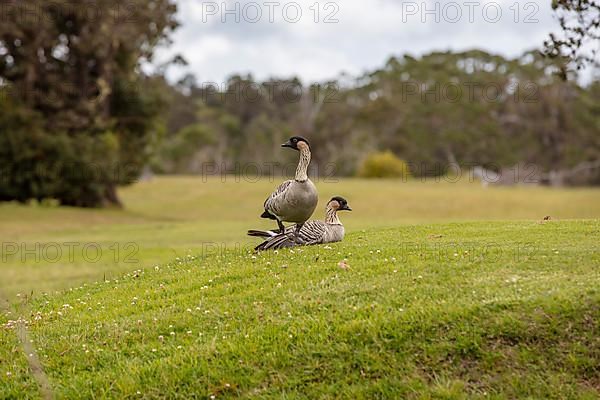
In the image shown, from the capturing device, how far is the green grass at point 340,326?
24.3 feet

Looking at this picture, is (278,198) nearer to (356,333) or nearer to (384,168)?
(356,333)

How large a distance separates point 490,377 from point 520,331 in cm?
69

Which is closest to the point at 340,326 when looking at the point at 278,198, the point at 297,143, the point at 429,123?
the point at 278,198

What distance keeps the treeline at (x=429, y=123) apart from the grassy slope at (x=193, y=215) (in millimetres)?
20531

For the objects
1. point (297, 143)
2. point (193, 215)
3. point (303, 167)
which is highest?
point (297, 143)

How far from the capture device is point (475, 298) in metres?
8.21

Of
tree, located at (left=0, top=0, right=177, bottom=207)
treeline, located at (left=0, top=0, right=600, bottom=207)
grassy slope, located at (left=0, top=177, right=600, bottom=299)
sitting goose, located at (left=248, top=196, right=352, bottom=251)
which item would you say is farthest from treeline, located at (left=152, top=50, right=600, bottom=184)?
sitting goose, located at (left=248, top=196, right=352, bottom=251)

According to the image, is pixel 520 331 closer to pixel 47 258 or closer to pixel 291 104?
pixel 47 258

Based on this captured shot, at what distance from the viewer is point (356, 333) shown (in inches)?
312

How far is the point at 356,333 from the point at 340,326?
0.22 m

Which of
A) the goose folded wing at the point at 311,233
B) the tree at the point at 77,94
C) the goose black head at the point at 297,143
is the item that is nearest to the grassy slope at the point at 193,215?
the tree at the point at 77,94

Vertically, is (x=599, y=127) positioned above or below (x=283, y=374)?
above

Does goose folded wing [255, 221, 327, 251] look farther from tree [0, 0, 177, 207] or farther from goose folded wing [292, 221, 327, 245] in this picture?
tree [0, 0, 177, 207]

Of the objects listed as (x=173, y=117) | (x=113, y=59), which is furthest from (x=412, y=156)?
(x=113, y=59)
